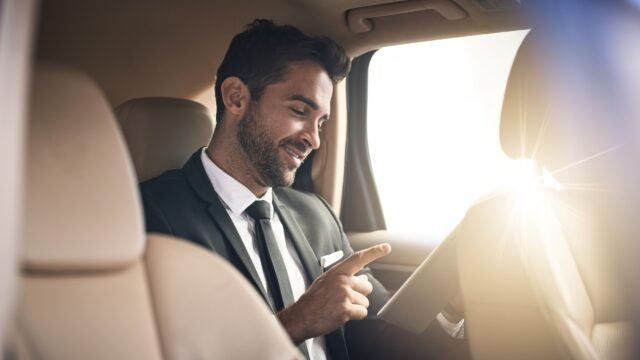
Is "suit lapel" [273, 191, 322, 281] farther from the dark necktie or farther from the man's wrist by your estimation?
the man's wrist

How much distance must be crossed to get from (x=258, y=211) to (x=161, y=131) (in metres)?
0.31

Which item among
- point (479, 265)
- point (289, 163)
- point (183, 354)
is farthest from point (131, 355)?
point (289, 163)

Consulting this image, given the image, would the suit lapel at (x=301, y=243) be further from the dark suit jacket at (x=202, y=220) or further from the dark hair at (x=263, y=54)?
the dark hair at (x=263, y=54)

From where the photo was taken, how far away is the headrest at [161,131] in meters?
1.60

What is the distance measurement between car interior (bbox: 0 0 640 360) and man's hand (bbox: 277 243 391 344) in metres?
0.24

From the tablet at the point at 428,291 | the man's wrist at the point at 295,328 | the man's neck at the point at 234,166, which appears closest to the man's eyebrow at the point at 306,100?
the man's neck at the point at 234,166

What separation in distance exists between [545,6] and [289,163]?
754 millimetres

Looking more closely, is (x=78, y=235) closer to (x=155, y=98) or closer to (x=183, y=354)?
(x=183, y=354)

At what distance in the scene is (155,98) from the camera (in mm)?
1660

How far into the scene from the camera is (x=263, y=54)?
1.91m

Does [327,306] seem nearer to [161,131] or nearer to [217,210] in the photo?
[217,210]

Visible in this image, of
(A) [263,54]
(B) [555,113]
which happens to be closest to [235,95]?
(A) [263,54]

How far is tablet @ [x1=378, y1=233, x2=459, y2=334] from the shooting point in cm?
171

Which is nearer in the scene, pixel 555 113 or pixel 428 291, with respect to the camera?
pixel 555 113
